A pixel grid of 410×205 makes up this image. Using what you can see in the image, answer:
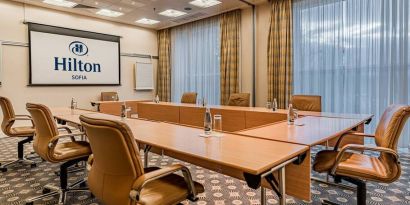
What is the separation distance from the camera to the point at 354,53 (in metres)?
4.72

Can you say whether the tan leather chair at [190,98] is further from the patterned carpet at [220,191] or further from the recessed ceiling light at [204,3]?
the patterned carpet at [220,191]

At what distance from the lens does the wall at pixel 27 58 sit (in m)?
5.73

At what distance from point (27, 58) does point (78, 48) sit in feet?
3.78

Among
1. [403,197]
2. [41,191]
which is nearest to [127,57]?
[41,191]

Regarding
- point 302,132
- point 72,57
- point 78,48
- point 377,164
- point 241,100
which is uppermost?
point 78,48

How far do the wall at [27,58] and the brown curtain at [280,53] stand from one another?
13.7 feet

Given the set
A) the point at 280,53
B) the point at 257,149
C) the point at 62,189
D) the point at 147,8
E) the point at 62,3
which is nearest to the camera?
the point at 257,149

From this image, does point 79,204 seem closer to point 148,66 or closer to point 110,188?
point 110,188

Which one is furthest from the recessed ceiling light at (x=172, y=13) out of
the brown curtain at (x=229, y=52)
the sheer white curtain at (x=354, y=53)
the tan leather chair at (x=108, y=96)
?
the sheer white curtain at (x=354, y=53)

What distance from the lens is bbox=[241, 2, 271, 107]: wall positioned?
609cm

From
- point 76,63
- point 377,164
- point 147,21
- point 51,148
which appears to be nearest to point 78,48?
point 76,63

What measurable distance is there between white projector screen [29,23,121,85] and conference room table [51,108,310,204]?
17.5 ft

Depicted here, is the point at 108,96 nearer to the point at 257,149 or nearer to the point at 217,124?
the point at 217,124

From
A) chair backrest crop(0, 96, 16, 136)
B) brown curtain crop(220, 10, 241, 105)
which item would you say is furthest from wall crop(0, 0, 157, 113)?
brown curtain crop(220, 10, 241, 105)
